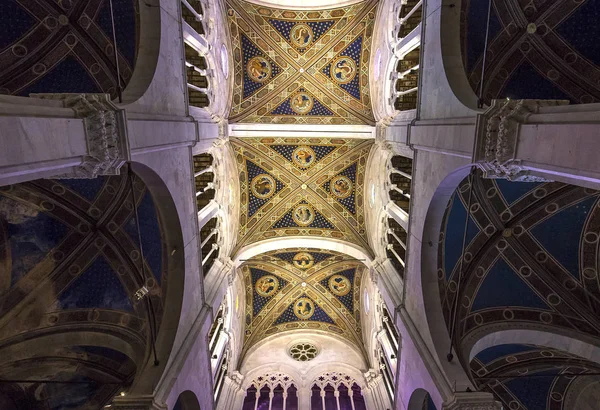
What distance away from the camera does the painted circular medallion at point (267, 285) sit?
56.1ft

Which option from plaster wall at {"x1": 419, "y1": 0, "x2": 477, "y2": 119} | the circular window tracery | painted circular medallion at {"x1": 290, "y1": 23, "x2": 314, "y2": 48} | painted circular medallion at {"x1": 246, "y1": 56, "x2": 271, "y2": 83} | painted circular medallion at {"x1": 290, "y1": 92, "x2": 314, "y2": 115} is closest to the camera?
plaster wall at {"x1": 419, "y1": 0, "x2": 477, "y2": 119}

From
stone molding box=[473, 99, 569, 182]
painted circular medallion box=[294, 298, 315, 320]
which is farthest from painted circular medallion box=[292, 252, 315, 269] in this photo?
stone molding box=[473, 99, 569, 182]

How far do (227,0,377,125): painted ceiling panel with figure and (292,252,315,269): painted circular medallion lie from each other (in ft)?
20.0

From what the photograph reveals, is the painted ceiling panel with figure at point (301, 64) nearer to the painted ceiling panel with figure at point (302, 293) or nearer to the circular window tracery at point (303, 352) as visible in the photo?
the painted ceiling panel with figure at point (302, 293)

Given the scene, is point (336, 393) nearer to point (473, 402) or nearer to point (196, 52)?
point (473, 402)

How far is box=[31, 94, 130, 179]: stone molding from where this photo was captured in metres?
5.00

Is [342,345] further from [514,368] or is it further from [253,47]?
[253,47]

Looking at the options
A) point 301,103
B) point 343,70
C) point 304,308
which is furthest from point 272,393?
point 343,70

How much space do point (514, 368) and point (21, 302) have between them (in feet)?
42.6

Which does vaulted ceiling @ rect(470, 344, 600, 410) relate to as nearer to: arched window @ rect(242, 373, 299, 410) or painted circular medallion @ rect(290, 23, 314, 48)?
arched window @ rect(242, 373, 299, 410)

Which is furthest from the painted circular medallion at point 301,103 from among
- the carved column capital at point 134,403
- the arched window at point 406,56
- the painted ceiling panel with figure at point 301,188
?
the carved column capital at point 134,403

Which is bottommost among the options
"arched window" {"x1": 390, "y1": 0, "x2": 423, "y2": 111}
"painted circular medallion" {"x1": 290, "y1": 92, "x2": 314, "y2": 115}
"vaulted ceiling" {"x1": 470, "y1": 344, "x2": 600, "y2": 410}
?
"vaulted ceiling" {"x1": 470, "y1": 344, "x2": 600, "y2": 410}

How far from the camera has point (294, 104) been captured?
15.5 m

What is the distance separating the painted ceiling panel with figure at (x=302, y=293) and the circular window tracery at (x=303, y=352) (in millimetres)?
956
